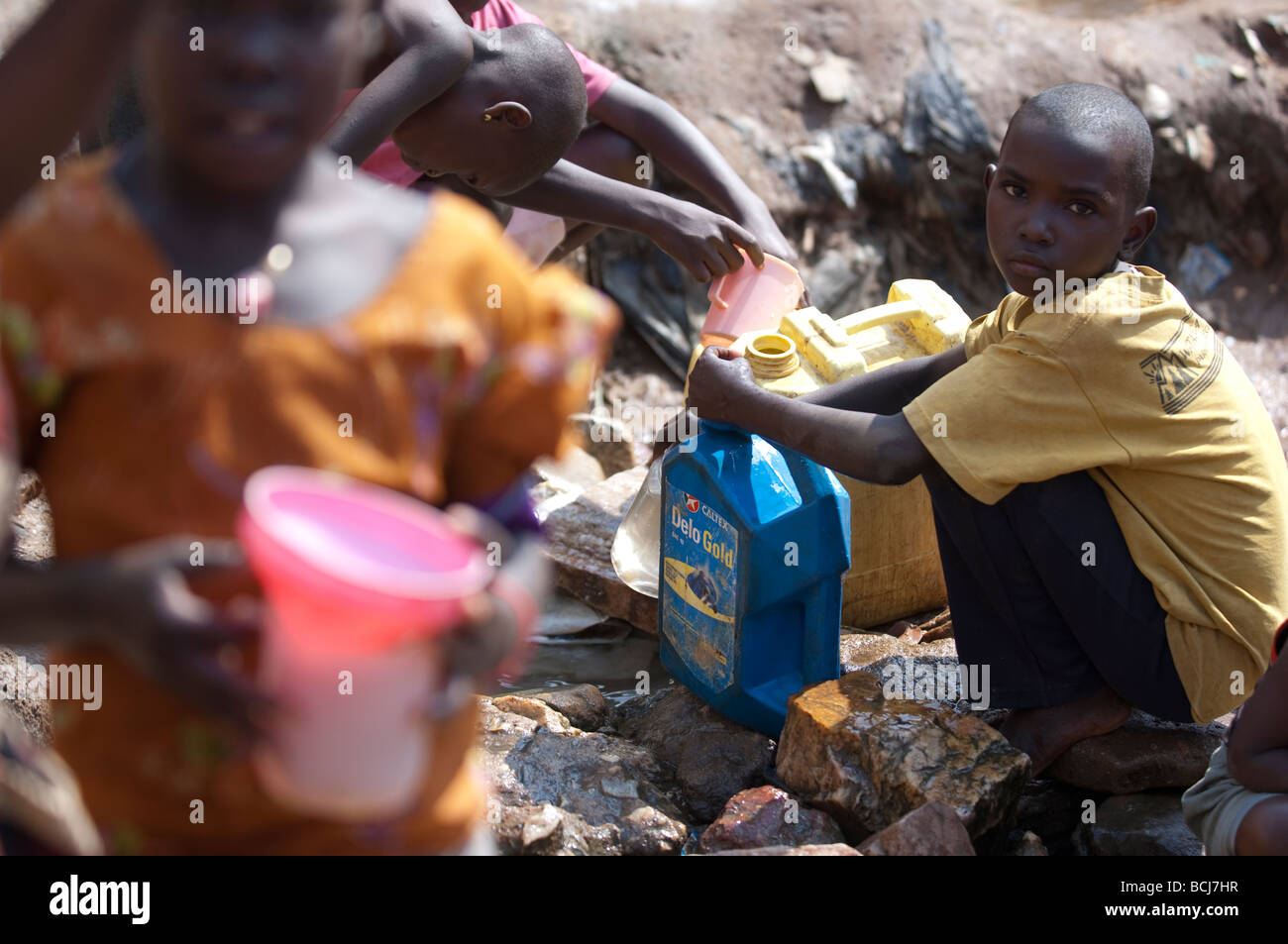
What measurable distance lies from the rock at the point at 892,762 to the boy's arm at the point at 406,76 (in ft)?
5.20

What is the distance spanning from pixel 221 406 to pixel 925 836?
144 centimetres

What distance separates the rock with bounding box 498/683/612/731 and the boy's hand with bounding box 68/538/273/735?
1.78 meters

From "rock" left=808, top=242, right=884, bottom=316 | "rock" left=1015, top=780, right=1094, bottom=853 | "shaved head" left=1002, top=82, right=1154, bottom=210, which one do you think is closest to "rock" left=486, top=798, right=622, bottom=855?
"rock" left=1015, top=780, right=1094, bottom=853

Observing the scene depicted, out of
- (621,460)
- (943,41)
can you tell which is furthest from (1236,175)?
(621,460)

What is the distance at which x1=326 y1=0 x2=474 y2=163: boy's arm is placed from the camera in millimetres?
2963

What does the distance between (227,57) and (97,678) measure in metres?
0.58

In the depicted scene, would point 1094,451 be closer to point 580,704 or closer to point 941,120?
point 580,704

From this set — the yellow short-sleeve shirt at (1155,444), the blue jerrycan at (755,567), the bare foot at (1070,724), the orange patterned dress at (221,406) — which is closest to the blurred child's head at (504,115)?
the blue jerrycan at (755,567)

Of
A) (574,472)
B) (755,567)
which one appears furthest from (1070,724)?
(574,472)

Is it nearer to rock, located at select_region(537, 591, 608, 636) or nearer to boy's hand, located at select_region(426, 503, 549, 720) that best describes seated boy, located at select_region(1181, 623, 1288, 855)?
boy's hand, located at select_region(426, 503, 549, 720)

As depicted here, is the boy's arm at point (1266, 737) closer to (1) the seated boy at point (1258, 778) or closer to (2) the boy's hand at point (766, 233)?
(1) the seated boy at point (1258, 778)

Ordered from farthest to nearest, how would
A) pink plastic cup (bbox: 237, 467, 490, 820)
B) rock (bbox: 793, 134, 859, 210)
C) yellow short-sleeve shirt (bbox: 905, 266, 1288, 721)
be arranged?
1. rock (bbox: 793, 134, 859, 210)
2. yellow short-sleeve shirt (bbox: 905, 266, 1288, 721)
3. pink plastic cup (bbox: 237, 467, 490, 820)

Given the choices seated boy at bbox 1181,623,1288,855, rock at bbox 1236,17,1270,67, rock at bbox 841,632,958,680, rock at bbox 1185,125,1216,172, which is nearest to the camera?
seated boy at bbox 1181,623,1288,855

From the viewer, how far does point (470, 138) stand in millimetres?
3299
